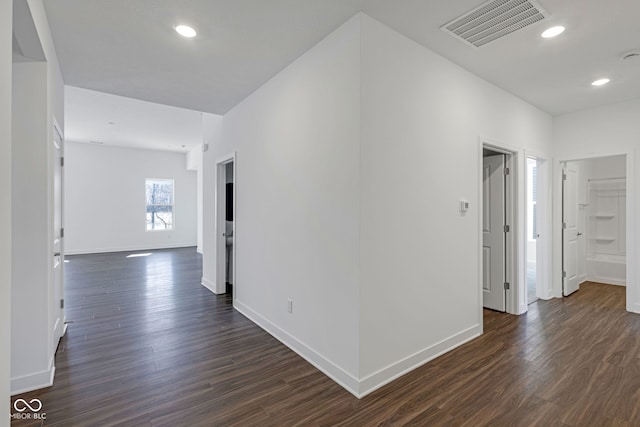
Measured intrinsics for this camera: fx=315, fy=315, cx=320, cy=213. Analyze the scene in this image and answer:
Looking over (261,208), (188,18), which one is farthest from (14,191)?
(261,208)

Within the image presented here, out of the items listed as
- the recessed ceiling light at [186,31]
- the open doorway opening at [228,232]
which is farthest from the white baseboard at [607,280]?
the recessed ceiling light at [186,31]

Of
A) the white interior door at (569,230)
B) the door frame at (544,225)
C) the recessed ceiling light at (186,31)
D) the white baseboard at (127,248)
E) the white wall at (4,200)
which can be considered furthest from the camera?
the white baseboard at (127,248)

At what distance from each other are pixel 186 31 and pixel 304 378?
2.94 metres

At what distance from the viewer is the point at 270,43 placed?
8.88ft

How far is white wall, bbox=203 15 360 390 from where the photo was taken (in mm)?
2381

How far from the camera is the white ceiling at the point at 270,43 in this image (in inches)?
88.5

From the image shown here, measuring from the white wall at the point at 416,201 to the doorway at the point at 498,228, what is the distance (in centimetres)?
A: 60

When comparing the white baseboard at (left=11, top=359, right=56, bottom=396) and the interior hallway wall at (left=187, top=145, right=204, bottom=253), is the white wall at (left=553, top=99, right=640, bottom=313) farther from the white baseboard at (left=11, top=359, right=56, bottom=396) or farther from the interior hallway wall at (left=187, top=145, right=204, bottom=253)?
the interior hallway wall at (left=187, top=145, right=204, bottom=253)

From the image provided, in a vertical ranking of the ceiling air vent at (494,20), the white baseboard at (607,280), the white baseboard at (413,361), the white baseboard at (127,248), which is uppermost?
the ceiling air vent at (494,20)

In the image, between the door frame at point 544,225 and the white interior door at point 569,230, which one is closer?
the door frame at point 544,225

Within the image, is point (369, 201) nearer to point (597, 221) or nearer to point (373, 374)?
point (373, 374)

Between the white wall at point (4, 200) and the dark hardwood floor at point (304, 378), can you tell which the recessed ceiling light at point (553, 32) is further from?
the white wall at point (4, 200)

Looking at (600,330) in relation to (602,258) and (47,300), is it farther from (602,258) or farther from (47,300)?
(47,300)

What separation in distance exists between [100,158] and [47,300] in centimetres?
826
